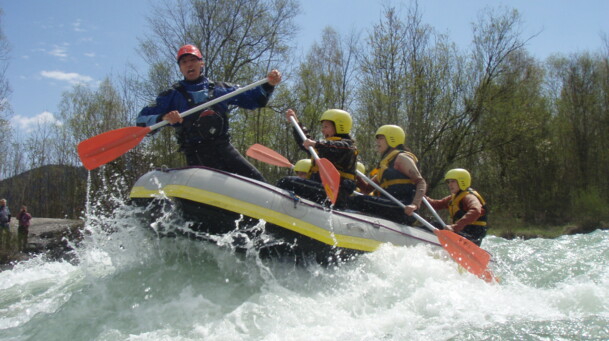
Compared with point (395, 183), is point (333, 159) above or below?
above

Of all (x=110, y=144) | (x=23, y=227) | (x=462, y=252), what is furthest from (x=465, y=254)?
(x=23, y=227)

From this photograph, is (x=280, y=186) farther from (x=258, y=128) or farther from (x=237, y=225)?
(x=258, y=128)

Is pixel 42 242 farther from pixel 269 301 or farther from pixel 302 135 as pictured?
pixel 269 301

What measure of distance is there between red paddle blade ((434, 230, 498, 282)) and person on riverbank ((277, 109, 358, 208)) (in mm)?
1371

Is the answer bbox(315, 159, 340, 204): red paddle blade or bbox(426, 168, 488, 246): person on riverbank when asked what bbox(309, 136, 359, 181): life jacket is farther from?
bbox(426, 168, 488, 246): person on riverbank

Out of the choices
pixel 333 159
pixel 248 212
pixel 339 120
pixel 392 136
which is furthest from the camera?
pixel 392 136

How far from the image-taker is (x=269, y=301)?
3633 mm

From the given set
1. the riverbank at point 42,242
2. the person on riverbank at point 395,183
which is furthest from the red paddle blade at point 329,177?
the riverbank at point 42,242

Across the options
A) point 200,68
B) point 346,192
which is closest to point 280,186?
point 346,192

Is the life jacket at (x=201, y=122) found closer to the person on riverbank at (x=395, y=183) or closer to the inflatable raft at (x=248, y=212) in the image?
the inflatable raft at (x=248, y=212)

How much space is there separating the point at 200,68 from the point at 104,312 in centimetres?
237

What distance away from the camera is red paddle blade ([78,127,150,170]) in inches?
174

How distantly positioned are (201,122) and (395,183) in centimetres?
244

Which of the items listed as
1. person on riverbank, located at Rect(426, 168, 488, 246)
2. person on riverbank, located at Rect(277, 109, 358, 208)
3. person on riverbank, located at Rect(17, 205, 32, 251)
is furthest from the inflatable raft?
person on riverbank, located at Rect(17, 205, 32, 251)
